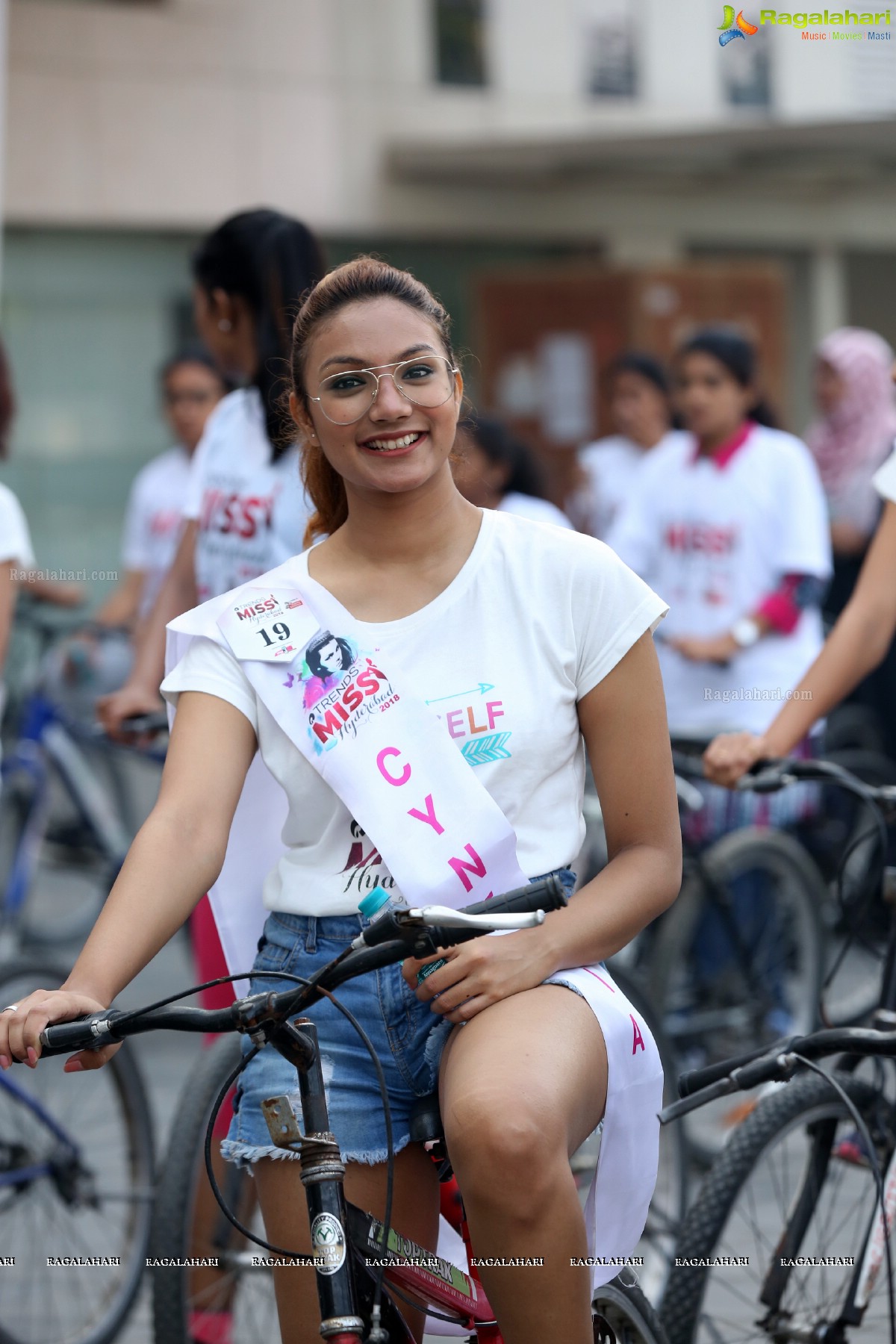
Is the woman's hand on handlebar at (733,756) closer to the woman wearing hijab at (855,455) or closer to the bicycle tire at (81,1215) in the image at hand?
the bicycle tire at (81,1215)

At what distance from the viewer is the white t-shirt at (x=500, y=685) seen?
2270 millimetres

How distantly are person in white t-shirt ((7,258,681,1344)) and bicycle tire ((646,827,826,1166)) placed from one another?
2.42 metres

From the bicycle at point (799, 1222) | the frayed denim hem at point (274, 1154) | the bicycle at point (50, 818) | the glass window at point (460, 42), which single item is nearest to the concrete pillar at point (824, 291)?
the glass window at point (460, 42)

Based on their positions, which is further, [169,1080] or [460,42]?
[460,42]

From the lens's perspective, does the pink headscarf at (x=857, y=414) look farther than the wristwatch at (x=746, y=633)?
Yes

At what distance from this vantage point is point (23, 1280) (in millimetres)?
3896

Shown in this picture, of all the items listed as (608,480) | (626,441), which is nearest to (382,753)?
(608,480)

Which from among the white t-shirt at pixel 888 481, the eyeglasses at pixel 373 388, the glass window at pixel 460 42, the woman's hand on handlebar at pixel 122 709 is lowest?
the woman's hand on handlebar at pixel 122 709

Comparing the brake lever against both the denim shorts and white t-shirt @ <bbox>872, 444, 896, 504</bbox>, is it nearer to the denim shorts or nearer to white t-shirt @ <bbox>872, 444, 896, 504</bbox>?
the denim shorts

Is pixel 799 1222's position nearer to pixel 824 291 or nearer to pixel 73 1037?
pixel 73 1037

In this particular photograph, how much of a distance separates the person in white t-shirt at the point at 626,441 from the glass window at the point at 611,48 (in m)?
6.57

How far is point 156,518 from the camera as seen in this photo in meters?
7.25

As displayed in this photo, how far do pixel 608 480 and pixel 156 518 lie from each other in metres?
2.42

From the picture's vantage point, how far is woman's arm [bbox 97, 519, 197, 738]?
3850 mm
